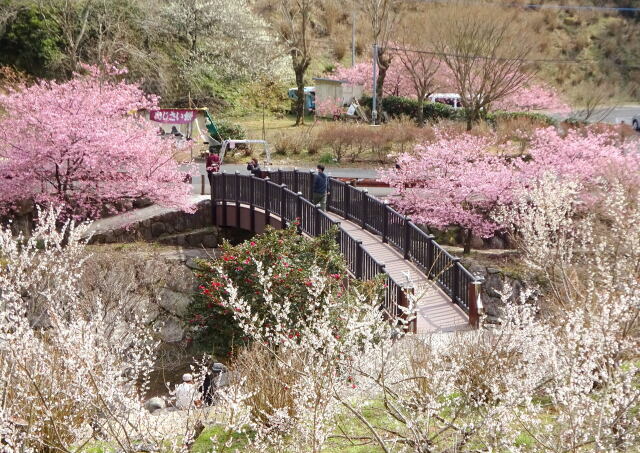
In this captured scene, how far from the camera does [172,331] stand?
60.7 ft

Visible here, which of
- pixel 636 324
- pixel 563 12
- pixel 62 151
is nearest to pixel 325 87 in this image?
pixel 62 151

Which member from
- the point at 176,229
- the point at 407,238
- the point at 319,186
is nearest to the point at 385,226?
the point at 407,238

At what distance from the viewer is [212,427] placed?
9.41 meters

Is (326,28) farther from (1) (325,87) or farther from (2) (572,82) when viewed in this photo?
(2) (572,82)

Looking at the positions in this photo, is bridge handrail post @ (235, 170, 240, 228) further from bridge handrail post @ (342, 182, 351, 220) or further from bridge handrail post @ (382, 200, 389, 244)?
bridge handrail post @ (382, 200, 389, 244)

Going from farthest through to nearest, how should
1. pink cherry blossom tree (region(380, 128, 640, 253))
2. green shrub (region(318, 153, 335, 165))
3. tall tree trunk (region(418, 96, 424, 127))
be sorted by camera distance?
tall tree trunk (region(418, 96, 424, 127)) → green shrub (region(318, 153, 335, 165)) → pink cherry blossom tree (region(380, 128, 640, 253))

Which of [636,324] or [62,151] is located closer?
[636,324]

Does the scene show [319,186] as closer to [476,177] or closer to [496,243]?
[476,177]

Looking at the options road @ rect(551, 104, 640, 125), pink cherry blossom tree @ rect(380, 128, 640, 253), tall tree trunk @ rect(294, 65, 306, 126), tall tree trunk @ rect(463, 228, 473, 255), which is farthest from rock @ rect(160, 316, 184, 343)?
road @ rect(551, 104, 640, 125)

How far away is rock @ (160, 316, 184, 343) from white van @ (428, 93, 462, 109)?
25.5m

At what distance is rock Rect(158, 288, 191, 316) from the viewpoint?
1905 centimetres

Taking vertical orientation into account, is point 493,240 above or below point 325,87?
below

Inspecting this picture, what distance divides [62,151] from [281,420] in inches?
564

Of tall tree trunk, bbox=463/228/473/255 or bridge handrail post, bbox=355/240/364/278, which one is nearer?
bridge handrail post, bbox=355/240/364/278
